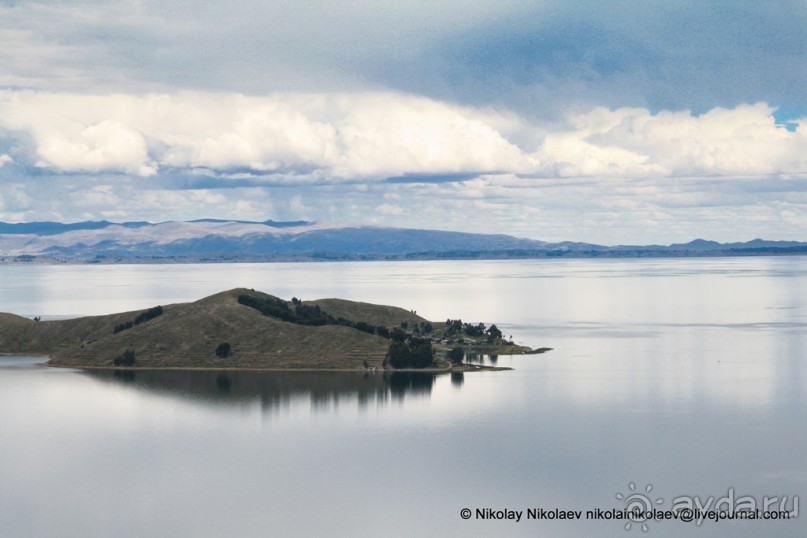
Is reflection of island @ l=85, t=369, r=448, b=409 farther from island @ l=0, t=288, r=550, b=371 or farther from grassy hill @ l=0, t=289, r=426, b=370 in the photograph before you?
grassy hill @ l=0, t=289, r=426, b=370

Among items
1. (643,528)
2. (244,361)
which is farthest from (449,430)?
(244,361)

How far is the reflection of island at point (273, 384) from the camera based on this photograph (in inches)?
4867

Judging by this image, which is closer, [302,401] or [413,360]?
[302,401]

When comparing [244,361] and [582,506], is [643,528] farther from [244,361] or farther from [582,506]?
[244,361]

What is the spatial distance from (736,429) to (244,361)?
78.3 metres

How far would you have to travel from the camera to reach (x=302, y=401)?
120m

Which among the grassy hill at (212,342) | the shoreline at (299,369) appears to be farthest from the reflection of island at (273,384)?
the grassy hill at (212,342)

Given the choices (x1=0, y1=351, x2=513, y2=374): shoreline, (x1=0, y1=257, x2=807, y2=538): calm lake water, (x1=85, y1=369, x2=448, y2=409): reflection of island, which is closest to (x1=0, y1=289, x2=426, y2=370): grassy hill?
(x1=0, y1=351, x2=513, y2=374): shoreline
